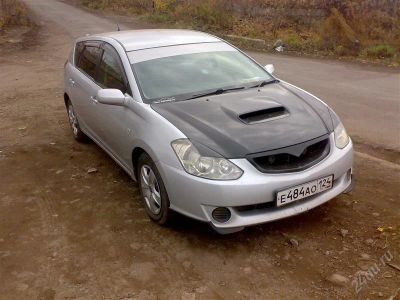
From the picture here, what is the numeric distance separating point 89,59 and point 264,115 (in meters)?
2.67

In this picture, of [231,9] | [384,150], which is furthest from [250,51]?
[384,150]

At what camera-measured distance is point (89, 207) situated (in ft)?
14.7

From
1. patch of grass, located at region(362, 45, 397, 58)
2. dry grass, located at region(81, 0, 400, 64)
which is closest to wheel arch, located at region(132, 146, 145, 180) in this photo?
dry grass, located at region(81, 0, 400, 64)

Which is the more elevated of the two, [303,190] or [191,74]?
[191,74]

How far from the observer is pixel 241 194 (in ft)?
11.1

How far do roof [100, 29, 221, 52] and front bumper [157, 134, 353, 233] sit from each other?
1712mm

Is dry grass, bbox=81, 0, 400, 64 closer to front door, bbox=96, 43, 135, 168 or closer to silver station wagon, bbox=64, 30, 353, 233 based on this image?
silver station wagon, bbox=64, 30, 353, 233

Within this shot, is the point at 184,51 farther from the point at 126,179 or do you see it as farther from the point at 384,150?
the point at 384,150

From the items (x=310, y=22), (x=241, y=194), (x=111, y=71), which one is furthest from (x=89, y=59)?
(x=310, y=22)

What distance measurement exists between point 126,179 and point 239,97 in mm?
1668

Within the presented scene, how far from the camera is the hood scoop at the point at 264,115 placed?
383 cm

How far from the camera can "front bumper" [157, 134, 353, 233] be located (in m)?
3.39

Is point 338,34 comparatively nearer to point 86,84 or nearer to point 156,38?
point 156,38

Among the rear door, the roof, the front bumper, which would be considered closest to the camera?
the front bumper
